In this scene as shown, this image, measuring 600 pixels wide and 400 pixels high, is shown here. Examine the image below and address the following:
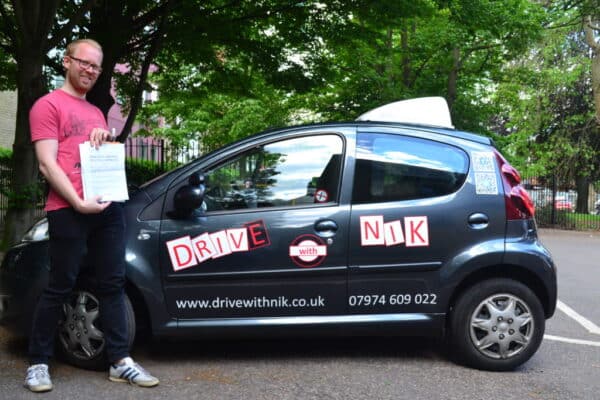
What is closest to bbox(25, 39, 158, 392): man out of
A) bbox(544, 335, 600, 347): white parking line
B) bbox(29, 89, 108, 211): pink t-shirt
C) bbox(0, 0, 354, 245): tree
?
bbox(29, 89, 108, 211): pink t-shirt

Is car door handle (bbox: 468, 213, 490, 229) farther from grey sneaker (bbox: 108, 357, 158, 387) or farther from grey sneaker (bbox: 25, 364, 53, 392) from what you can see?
grey sneaker (bbox: 25, 364, 53, 392)

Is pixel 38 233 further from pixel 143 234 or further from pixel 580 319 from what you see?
pixel 580 319

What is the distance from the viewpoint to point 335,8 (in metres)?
10.1

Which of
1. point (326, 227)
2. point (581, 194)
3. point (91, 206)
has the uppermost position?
point (91, 206)

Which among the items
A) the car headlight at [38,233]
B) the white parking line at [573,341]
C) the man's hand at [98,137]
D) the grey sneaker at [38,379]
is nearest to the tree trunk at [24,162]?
the car headlight at [38,233]

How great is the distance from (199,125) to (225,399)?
24.1 metres

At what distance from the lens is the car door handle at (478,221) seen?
4031 mm

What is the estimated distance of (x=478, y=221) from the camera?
404 centimetres

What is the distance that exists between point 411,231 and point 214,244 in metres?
1.28

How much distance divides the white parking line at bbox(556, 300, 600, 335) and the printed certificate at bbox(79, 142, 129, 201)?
4291 mm

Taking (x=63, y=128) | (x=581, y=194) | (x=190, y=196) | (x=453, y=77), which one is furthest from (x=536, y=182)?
(x=63, y=128)

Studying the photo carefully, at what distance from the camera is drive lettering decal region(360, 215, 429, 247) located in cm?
398

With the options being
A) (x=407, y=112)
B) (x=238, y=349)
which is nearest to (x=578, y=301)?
(x=407, y=112)

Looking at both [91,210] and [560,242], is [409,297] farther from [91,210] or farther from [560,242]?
[560,242]
